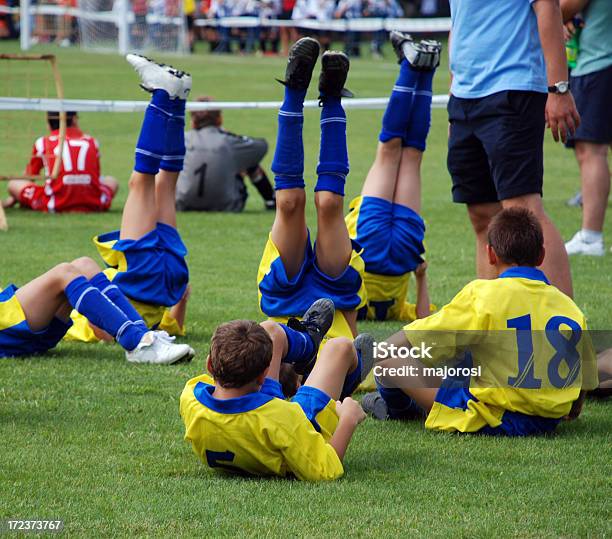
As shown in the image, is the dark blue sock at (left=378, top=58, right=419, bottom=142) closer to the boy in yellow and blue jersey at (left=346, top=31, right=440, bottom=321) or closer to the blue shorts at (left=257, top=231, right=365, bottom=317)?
the boy in yellow and blue jersey at (left=346, top=31, right=440, bottom=321)

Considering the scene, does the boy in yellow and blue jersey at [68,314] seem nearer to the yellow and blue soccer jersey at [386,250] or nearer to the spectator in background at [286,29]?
the yellow and blue soccer jersey at [386,250]

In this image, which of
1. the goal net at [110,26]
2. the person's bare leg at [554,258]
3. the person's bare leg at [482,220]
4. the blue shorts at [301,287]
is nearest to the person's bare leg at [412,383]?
the blue shorts at [301,287]

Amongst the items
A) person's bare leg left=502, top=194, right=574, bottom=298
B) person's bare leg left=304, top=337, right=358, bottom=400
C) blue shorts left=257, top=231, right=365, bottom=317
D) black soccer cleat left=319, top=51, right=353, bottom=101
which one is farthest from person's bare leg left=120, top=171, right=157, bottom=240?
person's bare leg left=304, top=337, right=358, bottom=400

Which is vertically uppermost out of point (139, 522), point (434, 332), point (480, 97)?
point (480, 97)

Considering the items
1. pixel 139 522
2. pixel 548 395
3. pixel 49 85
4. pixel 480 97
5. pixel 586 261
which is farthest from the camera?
pixel 49 85

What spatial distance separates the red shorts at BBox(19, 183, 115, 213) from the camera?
1241cm

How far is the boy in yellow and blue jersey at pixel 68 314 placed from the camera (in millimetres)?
6113

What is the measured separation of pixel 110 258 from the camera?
7023 millimetres

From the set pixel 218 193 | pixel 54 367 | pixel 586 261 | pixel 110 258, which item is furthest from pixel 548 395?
pixel 218 193

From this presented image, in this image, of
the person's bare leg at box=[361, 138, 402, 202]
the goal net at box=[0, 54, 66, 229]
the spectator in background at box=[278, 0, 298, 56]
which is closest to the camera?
the person's bare leg at box=[361, 138, 402, 202]

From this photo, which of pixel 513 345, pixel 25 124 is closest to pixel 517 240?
pixel 513 345

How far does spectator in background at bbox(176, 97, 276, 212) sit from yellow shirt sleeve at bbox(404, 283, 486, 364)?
7794mm

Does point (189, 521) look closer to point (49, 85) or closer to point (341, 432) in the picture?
point (341, 432)

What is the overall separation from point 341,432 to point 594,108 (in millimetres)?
5851
